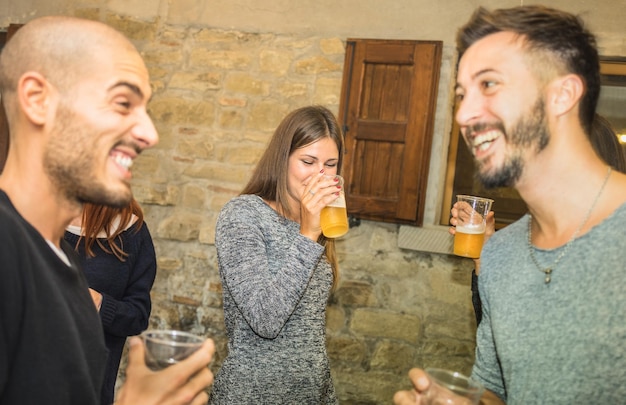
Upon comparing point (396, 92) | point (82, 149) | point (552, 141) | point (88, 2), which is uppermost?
point (88, 2)

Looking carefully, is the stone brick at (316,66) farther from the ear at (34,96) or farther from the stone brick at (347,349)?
the ear at (34,96)

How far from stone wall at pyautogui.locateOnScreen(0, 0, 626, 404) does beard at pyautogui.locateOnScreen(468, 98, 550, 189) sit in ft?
8.03

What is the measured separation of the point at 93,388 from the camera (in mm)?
1318

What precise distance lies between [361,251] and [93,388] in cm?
285

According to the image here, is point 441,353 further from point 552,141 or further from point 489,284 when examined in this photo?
point 552,141

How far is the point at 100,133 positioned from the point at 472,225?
5.21 ft

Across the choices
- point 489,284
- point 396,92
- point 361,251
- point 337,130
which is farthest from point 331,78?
point 489,284

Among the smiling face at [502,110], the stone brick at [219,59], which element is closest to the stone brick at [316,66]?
the stone brick at [219,59]

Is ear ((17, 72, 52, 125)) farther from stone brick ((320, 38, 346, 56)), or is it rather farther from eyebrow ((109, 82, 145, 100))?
stone brick ((320, 38, 346, 56))

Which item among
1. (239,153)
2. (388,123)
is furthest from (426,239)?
(239,153)

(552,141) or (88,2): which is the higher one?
(88,2)

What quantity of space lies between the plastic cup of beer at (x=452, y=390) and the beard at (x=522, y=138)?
53cm

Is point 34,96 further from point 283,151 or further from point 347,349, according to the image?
point 347,349

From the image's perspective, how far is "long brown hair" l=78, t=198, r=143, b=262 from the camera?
234cm
